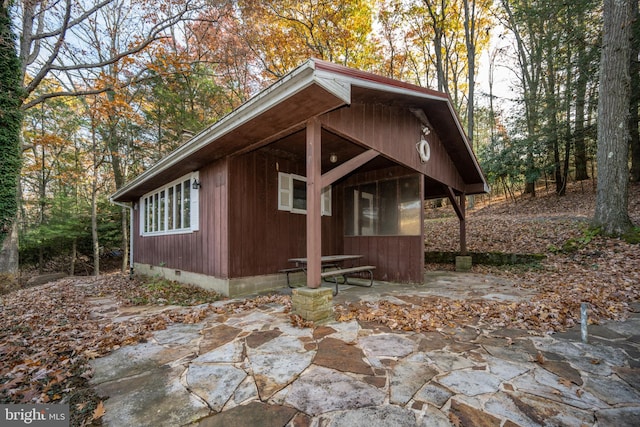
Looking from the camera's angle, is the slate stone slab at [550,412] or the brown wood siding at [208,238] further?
the brown wood siding at [208,238]

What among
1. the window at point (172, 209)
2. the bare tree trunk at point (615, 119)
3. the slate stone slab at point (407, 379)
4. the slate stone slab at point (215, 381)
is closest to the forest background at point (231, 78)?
the bare tree trunk at point (615, 119)

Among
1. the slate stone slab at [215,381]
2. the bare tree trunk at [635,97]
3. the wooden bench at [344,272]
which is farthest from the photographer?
→ the bare tree trunk at [635,97]

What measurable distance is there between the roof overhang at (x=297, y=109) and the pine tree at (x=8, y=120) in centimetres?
325

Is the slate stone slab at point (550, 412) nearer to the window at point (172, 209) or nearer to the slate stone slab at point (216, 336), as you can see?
the slate stone slab at point (216, 336)

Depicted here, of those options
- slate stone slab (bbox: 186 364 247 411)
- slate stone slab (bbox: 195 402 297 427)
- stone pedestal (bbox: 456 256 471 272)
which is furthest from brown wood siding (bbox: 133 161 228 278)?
stone pedestal (bbox: 456 256 471 272)

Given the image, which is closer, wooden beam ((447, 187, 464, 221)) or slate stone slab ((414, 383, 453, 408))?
slate stone slab ((414, 383, 453, 408))

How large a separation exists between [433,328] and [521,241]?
7099 millimetres

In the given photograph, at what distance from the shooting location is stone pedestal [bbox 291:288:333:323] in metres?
3.48

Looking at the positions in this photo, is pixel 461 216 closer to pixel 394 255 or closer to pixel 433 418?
pixel 394 255

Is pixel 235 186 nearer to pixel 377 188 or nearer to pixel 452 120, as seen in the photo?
pixel 377 188

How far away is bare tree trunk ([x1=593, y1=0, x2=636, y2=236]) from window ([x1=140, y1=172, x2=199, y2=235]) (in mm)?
9836

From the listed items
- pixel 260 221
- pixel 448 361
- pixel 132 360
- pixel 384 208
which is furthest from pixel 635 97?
pixel 132 360

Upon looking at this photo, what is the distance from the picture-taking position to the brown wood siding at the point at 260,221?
17.6ft

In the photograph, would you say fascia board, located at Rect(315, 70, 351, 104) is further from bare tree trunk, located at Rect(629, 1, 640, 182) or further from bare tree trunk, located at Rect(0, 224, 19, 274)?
bare tree trunk, located at Rect(0, 224, 19, 274)
